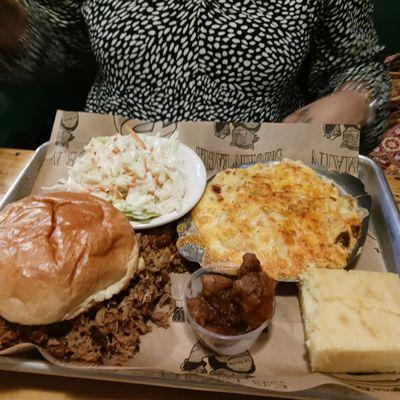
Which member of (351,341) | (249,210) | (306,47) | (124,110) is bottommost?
(351,341)

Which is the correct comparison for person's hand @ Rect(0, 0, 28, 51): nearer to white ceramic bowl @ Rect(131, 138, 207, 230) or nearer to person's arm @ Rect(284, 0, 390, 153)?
white ceramic bowl @ Rect(131, 138, 207, 230)

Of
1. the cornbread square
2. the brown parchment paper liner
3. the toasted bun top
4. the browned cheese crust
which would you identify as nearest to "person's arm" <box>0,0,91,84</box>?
the brown parchment paper liner

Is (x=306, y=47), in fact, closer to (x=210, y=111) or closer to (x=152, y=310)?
(x=210, y=111)

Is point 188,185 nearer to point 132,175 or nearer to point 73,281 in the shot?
point 132,175

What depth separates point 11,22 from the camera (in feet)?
8.75

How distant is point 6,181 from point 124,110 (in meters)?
0.92

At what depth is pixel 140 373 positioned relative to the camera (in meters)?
1.56

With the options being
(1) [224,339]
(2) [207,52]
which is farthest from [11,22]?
(1) [224,339]

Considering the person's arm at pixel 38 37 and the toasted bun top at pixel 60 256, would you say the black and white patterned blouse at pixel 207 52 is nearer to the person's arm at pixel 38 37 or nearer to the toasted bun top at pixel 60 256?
the person's arm at pixel 38 37

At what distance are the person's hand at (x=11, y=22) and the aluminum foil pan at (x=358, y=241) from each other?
1636 mm

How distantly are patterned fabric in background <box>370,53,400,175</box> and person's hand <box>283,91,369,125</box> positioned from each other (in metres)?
0.65

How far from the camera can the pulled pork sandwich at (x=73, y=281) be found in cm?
156

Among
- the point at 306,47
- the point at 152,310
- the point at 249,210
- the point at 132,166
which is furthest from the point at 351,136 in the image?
the point at 152,310

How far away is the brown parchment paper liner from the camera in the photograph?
5.18 feet
